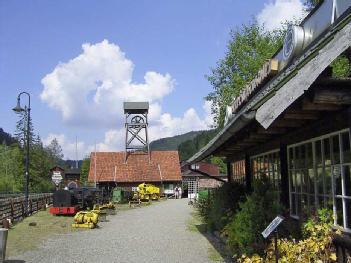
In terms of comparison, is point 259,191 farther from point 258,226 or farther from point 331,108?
point 331,108

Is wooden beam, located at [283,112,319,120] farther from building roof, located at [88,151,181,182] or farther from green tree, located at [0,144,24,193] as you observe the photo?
green tree, located at [0,144,24,193]

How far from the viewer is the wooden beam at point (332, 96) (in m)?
5.09

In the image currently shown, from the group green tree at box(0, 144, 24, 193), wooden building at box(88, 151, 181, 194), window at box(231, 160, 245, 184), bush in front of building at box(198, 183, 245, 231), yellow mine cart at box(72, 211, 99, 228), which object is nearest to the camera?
bush in front of building at box(198, 183, 245, 231)

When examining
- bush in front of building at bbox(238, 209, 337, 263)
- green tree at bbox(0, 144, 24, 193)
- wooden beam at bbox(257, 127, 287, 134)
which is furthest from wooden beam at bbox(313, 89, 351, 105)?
green tree at bbox(0, 144, 24, 193)

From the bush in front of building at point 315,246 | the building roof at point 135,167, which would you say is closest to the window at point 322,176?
the bush in front of building at point 315,246

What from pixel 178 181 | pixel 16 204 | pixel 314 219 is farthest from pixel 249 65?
pixel 314 219

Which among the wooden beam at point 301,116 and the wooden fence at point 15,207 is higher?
the wooden beam at point 301,116

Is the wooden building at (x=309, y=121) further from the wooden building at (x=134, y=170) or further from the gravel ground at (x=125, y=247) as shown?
the wooden building at (x=134, y=170)

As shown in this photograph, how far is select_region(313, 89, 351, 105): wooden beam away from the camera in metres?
5.09

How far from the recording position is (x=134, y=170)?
166 ft

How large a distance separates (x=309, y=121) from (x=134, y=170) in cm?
4418

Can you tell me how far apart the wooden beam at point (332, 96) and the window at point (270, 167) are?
172 inches

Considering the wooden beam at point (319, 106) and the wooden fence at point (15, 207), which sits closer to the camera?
the wooden beam at point (319, 106)

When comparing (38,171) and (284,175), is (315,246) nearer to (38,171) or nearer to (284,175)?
(284,175)
